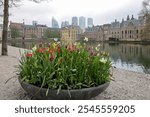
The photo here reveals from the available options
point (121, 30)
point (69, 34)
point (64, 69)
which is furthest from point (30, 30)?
point (64, 69)

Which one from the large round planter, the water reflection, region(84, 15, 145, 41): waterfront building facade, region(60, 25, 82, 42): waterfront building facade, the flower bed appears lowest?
the water reflection

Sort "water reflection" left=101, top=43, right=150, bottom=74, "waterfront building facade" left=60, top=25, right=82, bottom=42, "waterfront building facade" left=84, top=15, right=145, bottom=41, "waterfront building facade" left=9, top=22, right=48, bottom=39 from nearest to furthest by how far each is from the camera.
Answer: "waterfront building facade" left=60, top=25, right=82, bottom=42
"water reflection" left=101, top=43, right=150, bottom=74
"waterfront building facade" left=84, top=15, right=145, bottom=41
"waterfront building facade" left=9, top=22, right=48, bottom=39

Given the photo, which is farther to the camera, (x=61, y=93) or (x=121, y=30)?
(x=121, y=30)

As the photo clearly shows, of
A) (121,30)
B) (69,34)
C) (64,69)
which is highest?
(121,30)

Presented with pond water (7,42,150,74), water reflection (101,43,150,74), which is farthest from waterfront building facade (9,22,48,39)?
water reflection (101,43,150,74)

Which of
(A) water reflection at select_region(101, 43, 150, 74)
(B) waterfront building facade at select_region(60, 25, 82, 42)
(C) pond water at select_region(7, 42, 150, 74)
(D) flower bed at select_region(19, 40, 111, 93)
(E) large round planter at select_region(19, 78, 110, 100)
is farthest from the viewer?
(A) water reflection at select_region(101, 43, 150, 74)

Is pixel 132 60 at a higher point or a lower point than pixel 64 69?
lower

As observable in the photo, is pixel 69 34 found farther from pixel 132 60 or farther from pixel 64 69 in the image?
pixel 64 69

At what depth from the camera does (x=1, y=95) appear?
18.5 feet

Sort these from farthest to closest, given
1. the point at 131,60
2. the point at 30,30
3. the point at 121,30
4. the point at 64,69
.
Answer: the point at 30,30
the point at 121,30
the point at 131,60
the point at 64,69

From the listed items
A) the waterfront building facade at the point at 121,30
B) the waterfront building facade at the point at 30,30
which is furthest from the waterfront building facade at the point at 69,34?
the waterfront building facade at the point at 30,30

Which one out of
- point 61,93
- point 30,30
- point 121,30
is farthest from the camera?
point 30,30

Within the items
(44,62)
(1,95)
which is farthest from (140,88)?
(1,95)

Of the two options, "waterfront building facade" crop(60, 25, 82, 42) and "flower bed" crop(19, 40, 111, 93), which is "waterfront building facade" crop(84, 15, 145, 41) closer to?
"waterfront building facade" crop(60, 25, 82, 42)
